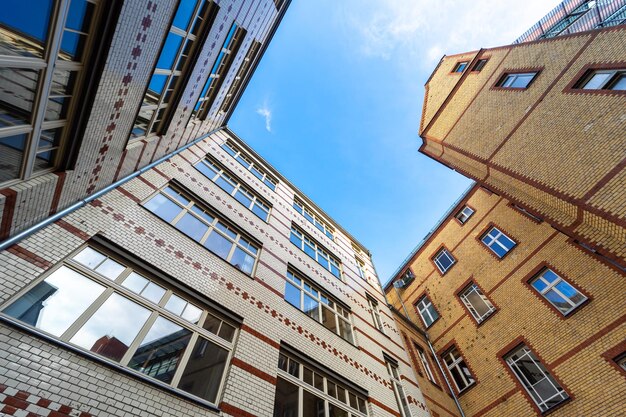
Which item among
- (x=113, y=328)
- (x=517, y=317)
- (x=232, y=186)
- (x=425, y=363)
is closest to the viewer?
(x=113, y=328)

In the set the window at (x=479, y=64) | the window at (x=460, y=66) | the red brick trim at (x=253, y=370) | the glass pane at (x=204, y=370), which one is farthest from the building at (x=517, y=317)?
the glass pane at (x=204, y=370)

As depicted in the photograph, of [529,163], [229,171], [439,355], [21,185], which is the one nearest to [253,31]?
[229,171]

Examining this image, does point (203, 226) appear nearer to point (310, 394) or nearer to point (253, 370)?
point (253, 370)

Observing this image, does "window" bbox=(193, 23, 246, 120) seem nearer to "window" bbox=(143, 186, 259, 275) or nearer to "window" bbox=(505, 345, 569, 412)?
"window" bbox=(143, 186, 259, 275)

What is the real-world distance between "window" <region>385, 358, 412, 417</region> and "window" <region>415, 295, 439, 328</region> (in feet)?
19.2

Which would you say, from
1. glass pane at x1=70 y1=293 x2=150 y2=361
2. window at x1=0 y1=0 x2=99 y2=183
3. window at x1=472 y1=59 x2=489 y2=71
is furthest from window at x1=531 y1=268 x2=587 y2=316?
window at x1=0 y1=0 x2=99 y2=183

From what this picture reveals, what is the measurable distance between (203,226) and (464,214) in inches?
611

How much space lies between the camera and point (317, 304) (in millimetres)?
10891

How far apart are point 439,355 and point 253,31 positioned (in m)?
18.1

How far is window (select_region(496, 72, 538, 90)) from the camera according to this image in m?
11.9

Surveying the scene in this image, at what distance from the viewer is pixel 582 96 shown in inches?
356

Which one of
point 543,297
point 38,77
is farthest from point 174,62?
point 543,297

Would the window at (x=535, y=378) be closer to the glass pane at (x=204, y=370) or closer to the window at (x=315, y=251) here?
the window at (x=315, y=251)

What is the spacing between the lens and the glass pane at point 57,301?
4.09 metres
